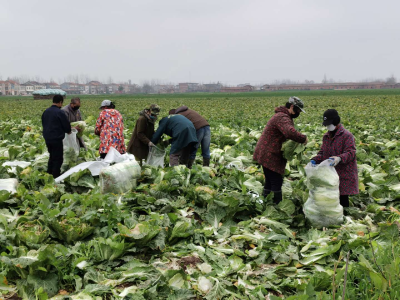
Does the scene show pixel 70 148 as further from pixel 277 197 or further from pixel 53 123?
pixel 277 197

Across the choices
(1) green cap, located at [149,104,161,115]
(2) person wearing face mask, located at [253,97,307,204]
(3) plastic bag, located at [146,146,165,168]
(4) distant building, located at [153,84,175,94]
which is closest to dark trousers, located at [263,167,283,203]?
(2) person wearing face mask, located at [253,97,307,204]

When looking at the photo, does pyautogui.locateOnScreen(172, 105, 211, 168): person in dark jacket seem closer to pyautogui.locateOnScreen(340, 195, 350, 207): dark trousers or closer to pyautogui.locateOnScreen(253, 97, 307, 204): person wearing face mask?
pyautogui.locateOnScreen(253, 97, 307, 204): person wearing face mask

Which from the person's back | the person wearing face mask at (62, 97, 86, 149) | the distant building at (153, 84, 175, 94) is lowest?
the person's back

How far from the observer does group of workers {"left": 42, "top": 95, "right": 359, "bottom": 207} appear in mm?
4230

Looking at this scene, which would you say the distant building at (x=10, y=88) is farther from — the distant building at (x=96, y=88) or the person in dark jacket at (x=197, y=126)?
the person in dark jacket at (x=197, y=126)

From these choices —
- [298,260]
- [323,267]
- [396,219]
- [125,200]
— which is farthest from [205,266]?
[396,219]

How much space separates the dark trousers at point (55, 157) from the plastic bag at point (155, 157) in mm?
1436

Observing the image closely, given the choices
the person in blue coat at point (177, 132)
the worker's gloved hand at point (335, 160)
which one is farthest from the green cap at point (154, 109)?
the worker's gloved hand at point (335, 160)

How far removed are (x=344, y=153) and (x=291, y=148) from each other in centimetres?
64

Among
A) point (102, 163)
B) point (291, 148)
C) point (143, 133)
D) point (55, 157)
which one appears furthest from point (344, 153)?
point (55, 157)

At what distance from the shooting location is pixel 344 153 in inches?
160

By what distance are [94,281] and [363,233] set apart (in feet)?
9.53

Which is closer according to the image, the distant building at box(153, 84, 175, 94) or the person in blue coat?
the person in blue coat

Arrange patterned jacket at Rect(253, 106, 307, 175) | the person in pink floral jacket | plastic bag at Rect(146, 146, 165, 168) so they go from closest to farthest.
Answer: patterned jacket at Rect(253, 106, 307, 175) → the person in pink floral jacket → plastic bag at Rect(146, 146, 165, 168)
